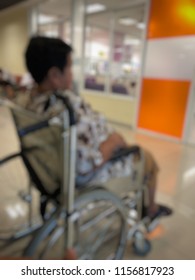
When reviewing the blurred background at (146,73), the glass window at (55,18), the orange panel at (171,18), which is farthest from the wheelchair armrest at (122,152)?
the glass window at (55,18)

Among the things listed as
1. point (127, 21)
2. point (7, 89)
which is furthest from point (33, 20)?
point (7, 89)

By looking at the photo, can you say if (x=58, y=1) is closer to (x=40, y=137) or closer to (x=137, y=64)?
(x=137, y=64)

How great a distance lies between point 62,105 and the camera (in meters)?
0.84

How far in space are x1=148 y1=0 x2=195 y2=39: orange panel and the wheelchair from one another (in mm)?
1910

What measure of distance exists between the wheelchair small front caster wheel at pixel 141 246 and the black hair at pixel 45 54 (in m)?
0.95

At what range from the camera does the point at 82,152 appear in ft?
3.08

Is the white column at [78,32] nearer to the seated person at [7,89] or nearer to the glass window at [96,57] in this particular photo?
the glass window at [96,57]

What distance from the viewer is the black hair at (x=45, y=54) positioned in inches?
34.5

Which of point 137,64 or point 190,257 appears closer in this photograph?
point 190,257

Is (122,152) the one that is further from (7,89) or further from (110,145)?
(7,89)

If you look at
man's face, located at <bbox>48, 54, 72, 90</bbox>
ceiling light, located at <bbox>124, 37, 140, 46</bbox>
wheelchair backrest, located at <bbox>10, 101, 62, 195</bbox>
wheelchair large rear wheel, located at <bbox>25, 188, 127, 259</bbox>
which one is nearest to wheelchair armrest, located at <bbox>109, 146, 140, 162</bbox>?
wheelchair large rear wheel, located at <bbox>25, 188, 127, 259</bbox>

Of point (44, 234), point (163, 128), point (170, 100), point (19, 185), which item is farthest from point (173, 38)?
point (44, 234)

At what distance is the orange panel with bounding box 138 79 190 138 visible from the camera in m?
3.23

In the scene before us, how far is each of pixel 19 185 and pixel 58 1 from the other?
15.6 ft
